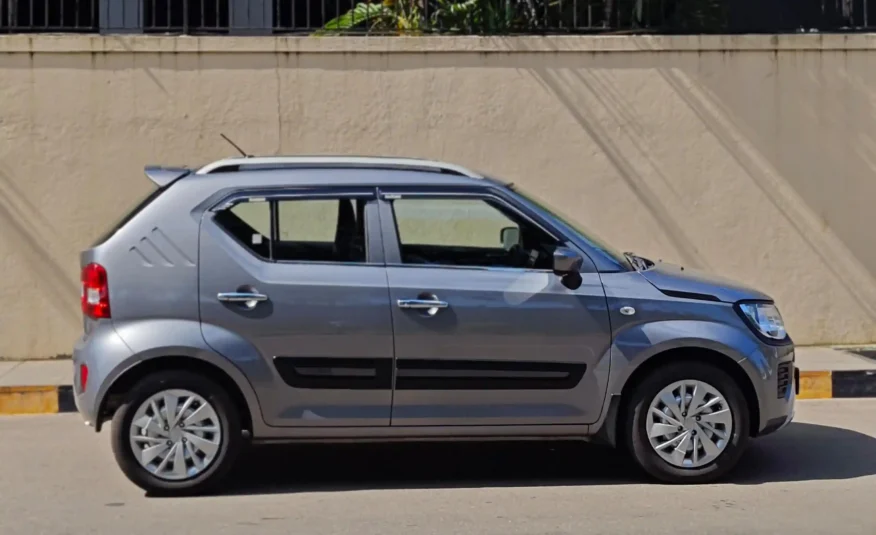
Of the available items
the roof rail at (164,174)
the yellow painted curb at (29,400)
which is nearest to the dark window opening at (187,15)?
the yellow painted curb at (29,400)

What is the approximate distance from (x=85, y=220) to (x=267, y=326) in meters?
4.49

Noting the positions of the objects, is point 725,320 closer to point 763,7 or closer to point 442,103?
point 442,103

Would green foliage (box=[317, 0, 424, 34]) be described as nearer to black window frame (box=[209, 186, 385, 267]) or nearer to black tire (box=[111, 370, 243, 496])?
black window frame (box=[209, 186, 385, 267])

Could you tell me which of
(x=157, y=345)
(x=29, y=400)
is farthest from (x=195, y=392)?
(x=29, y=400)

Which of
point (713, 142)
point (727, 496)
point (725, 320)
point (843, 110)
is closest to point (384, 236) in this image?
point (725, 320)

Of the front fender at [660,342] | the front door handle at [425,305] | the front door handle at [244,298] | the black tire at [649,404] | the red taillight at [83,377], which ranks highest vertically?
the front door handle at [244,298]

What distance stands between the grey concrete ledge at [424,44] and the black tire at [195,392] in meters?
4.56

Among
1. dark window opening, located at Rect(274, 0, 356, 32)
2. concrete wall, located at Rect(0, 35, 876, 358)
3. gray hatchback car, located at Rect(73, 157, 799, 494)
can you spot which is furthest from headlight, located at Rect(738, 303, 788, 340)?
dark window opening, located at Rect(274, 0, 356, 32)

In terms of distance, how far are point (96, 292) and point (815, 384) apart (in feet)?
18.0

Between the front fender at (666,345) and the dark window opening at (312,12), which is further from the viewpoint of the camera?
the dark window opening at (312,12)

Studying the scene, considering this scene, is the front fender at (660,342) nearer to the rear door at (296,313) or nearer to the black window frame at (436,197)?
the black window frame at (436,197)

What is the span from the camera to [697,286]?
615 centimetres

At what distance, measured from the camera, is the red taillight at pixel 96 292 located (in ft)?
19.0

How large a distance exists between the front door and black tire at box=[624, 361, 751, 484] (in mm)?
214
